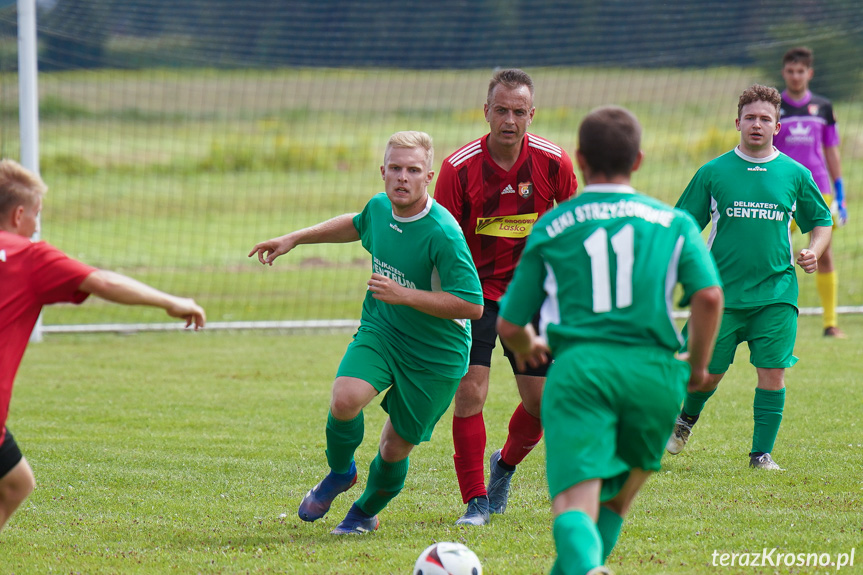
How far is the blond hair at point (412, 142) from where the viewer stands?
444 centimetres

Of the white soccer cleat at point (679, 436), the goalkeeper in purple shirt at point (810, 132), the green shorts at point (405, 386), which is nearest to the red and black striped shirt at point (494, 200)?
the green shorts at point (405, 386)

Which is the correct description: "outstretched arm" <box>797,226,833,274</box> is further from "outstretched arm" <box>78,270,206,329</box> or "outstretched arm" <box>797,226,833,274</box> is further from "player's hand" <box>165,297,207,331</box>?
"outstretched arm" <box>78,270,206,329</box>

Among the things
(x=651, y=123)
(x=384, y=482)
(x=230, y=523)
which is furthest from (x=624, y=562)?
(x=651, y=123)

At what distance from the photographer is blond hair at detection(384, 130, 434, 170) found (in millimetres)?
4438

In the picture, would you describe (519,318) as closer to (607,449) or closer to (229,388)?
(607,449)

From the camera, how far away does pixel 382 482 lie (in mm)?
4648

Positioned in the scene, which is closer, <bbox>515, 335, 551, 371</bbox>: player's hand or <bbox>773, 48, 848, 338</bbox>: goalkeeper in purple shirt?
<bbox>515, 335, 551, 371</bbox>: player's hand

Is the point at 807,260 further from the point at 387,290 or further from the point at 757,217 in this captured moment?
the point at 387,290

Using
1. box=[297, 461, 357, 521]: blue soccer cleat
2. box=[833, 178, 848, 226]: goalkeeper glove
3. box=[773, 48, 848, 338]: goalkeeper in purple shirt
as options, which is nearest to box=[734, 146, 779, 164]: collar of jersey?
box=[297, 461, 357, 521]: blue soccer cleat

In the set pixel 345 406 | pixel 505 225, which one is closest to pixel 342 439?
pixel 345 406

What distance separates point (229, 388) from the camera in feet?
28.2

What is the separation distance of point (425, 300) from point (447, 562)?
1.13m

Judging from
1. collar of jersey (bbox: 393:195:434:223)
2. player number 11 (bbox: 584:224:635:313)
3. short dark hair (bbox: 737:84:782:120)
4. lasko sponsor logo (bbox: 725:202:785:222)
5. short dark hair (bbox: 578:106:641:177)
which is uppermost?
short dark hair (bbox: 578:106:641:177)

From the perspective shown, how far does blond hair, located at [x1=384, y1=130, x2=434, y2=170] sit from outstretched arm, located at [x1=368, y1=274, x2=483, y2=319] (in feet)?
1.92
